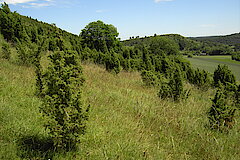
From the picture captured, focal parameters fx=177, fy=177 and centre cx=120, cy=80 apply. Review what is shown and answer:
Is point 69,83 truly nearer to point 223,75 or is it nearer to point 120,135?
point 120,135

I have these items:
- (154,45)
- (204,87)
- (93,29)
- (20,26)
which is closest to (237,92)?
(204,87)

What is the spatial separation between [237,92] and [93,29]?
4035 cm

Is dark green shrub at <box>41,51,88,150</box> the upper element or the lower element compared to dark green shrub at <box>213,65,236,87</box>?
upper

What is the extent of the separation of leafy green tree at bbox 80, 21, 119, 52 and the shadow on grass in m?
40.9

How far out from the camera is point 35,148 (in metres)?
2.55

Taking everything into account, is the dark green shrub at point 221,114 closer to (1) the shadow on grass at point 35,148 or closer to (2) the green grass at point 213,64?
(1) the shadow on grass at point 35,148

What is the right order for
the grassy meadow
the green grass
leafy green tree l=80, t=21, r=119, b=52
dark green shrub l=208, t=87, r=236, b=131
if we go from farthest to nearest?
leafy green tree l=80, t=21, r=119, b=52 < the green grass < dark green shrub l=208, t=87, r=236, b=131 < the grassy meadow

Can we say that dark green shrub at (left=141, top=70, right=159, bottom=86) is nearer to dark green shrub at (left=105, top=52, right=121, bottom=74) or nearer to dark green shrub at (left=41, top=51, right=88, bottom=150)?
dark green shrub at (left=105, top=52, right=121, bottom=74)

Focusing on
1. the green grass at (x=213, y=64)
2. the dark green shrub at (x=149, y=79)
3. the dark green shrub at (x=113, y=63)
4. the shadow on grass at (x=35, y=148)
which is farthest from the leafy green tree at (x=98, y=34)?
the shadow on grass at (x=35, y=148)

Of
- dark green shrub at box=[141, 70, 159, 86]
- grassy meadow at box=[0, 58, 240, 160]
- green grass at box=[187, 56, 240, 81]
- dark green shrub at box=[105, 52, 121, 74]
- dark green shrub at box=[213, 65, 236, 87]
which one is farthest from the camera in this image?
green grass at box=[187, 56, 240, 81]

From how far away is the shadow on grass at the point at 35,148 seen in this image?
7.76 ft

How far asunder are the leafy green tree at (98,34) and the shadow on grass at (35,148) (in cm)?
4091

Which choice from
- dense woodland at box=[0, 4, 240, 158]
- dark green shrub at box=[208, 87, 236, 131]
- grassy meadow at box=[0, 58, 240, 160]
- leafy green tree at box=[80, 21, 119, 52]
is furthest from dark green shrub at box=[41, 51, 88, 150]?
leafy green tree at box=[80, 21, 119, 52]

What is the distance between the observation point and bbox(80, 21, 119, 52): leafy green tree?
42844 millimetres
